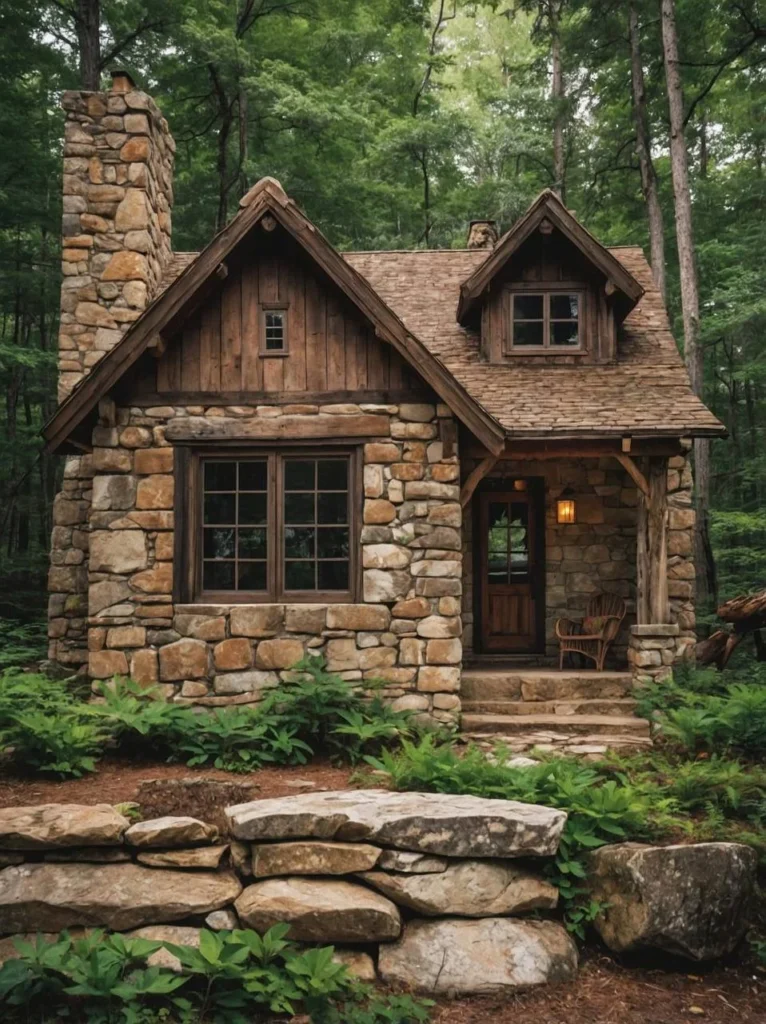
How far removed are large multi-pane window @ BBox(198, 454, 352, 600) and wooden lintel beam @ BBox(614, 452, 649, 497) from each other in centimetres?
295

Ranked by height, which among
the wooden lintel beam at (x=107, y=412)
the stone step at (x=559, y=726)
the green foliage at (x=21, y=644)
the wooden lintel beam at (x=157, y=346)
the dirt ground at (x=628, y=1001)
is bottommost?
the dirt ground at (x=628, y=1001)

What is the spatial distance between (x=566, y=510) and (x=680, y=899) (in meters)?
5.97

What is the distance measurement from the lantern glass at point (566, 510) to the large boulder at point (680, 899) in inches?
223

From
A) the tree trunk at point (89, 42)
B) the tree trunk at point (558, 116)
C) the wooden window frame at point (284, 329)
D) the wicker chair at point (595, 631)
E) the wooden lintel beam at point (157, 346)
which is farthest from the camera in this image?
the tree trunk at point (558, 116)

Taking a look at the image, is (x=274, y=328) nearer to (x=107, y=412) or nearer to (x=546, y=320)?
(x=107, y=412)

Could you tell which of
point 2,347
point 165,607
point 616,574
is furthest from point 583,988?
point 2,347

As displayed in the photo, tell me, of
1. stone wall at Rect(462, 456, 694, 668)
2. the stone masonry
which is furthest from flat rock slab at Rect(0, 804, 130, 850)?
stone wall at Rect(462, 456, 694, 668)

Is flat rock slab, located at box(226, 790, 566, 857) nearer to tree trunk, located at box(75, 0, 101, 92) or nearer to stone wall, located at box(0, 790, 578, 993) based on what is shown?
stone wall, located at box(0, 790, 578, 993)

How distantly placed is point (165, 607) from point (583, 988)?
5.15 m

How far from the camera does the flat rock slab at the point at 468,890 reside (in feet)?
17.9

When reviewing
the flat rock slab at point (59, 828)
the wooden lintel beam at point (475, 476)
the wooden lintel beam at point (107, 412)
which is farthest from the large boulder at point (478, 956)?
the wooden lintel beam at point (107, 412)

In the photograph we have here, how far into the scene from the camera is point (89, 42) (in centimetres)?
1388

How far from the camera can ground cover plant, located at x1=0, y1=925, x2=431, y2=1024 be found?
463cm

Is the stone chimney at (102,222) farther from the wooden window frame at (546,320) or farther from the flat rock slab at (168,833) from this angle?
the flat rock slab at (168,833)
